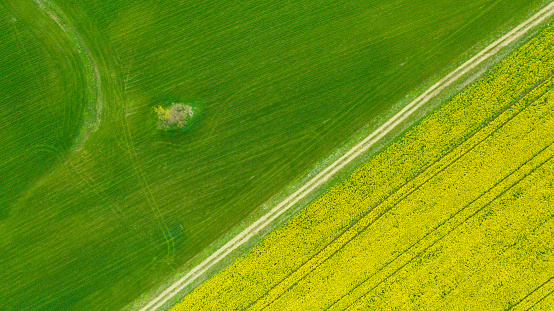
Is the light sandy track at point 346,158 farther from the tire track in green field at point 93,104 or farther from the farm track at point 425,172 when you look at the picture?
the farm track at point 425,172

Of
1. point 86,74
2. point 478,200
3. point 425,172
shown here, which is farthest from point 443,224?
point 86,74

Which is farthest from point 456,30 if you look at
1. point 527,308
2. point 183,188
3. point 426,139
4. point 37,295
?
point 37,295

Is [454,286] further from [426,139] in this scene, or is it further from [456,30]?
[456,30]

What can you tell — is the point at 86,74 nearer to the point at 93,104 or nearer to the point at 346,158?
the point at 93,104

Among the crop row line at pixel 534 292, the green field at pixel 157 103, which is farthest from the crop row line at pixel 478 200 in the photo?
the green field at pixel 157 103

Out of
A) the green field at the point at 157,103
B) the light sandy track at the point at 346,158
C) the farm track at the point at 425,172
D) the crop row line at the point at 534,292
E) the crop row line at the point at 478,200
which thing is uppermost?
the green field at the point at 157,103

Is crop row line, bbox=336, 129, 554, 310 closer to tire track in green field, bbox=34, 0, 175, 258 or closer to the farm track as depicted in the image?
the farm track

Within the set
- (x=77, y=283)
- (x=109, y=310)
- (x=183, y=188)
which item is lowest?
(x=109, y=310)
